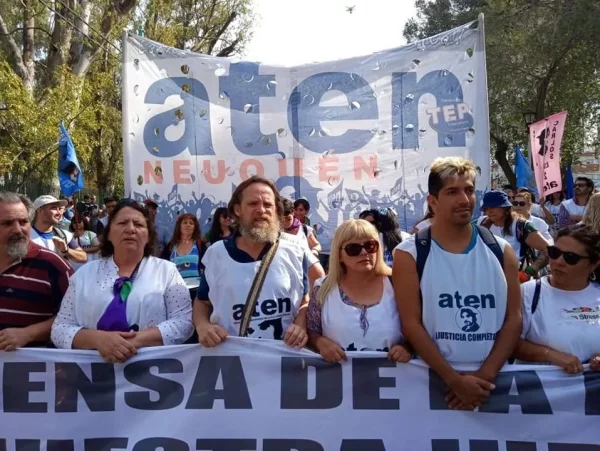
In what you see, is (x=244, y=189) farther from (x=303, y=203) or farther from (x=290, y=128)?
(x=290, y=128)

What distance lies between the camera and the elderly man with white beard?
10.8 ft

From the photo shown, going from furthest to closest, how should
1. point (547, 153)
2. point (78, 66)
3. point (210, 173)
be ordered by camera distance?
point (78, 66) < point (547, 153) < point (210, 173)

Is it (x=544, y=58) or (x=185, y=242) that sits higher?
(x=544, y=58)

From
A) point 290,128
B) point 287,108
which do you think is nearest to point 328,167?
point 290,128

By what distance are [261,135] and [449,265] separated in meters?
4.59

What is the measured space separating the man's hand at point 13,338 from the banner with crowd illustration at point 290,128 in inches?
157

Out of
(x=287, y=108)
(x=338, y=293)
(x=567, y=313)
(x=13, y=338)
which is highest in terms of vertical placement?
(x=287, y=108)

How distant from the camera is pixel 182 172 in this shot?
7.34 metres

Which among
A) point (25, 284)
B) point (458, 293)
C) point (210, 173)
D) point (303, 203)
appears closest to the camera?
point (458, 293)

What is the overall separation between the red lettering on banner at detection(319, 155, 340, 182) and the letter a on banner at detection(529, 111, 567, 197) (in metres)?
3.20

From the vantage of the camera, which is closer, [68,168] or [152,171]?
[152,171]

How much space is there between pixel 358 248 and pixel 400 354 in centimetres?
52

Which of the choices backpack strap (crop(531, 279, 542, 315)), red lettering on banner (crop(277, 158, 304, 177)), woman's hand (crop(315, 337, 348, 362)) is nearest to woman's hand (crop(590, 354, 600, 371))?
backpack strap (crop(531, 279, 542, 315))

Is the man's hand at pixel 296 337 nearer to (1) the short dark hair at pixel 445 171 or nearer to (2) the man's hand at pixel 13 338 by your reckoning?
(1) the short dark hair at pixel 445 171
